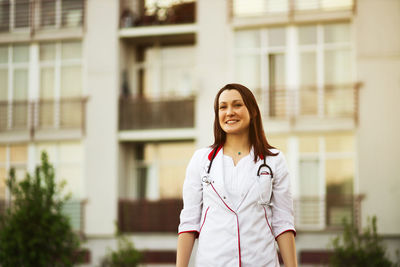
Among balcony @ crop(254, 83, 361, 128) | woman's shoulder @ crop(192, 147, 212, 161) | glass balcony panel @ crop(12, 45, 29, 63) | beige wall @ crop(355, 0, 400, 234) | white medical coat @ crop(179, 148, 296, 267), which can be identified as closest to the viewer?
white medical coat @ crop(179, 148, 296, 267)

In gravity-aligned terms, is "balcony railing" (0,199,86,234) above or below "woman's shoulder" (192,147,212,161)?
below

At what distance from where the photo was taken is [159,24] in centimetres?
2119

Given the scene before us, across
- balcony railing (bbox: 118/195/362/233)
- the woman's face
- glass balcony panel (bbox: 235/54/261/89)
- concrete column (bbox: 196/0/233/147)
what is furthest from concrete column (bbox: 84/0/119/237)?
the woman's face

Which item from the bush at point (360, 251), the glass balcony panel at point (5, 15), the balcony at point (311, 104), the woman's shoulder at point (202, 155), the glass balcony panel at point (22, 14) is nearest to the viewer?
the woman's shoulder at point (202, 155)

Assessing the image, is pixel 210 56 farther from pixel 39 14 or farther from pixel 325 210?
pixel 39 14

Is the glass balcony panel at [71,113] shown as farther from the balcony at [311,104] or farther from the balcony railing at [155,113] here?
the balcony at [311,104]

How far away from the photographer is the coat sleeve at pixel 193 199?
3545 mm

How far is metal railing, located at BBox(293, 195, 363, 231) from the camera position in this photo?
1923cm

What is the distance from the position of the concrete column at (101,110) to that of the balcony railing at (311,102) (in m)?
4.83

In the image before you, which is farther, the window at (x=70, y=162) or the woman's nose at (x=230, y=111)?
the window at (x=70, y=162)

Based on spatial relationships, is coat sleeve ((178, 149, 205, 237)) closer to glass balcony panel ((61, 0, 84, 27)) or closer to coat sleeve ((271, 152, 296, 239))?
coat sleeve ((271, 152, 296, 239))

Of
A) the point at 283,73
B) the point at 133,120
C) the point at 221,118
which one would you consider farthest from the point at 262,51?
the point at 221,118

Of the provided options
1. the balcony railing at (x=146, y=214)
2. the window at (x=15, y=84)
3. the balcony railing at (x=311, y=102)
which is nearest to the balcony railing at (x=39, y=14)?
the window at (x=15, y=84)

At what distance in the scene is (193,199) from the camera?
141 inches
